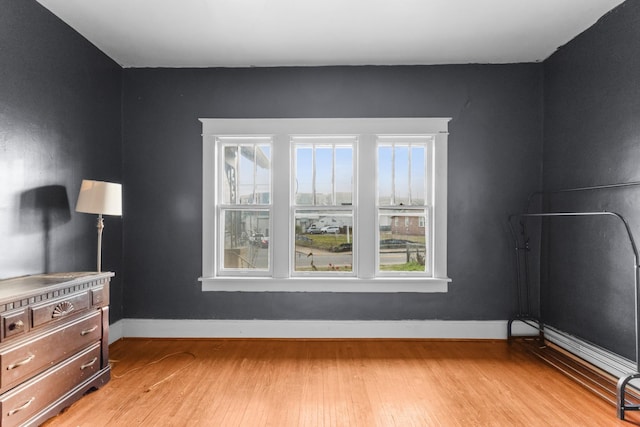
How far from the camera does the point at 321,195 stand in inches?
149

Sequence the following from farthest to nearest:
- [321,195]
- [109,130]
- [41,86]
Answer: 1. [321,195]
2. [109,130]
3. [41,86]

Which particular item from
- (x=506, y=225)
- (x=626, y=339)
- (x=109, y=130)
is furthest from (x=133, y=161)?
(x=626, y=339)

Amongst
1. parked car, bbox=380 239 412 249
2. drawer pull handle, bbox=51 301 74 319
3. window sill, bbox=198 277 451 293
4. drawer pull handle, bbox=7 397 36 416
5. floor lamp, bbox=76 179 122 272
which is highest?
floor lamp, bbox=76 179 122 272

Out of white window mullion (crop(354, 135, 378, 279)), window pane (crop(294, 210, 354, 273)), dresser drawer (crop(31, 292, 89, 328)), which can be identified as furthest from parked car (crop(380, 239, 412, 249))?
dresser drawer (crop(31, 292, 89, 328))

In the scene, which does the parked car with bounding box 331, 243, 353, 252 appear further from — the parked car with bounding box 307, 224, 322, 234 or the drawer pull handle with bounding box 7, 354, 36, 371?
the drawer pull handle with bounding box 7, 354, 36, 371

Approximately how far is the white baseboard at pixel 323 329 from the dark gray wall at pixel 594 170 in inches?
28.3

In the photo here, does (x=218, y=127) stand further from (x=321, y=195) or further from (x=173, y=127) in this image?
(x=321, y=195)

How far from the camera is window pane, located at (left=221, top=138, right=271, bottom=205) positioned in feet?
12.5

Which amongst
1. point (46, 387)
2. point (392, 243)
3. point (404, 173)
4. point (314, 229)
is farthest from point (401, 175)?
point (46, 387)

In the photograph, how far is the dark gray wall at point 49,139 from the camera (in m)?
2.42

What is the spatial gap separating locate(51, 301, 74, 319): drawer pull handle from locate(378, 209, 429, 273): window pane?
275 cm

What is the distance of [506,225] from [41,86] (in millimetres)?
4393

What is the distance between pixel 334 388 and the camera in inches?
105

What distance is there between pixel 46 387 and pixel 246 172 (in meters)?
2.43
